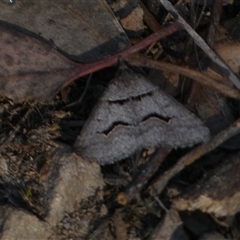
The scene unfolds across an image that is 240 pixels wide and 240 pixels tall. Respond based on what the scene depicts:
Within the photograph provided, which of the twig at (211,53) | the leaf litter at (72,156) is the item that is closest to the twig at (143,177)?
the leaf litter at (72,156)

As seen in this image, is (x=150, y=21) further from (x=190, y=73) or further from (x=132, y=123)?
(x=132, y=123)

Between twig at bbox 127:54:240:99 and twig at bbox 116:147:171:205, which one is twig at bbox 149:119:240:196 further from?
twig at bbox 127:54:240:99

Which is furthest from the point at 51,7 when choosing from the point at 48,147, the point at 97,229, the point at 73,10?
the point at 97,229

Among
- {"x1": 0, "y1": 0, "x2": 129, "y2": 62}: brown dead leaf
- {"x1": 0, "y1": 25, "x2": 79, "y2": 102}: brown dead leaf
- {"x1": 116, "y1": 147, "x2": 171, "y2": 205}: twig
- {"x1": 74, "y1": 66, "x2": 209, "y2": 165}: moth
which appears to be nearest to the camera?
{"x1": 116, "y1": 147, "x2": 171, "y2": 205}: twig

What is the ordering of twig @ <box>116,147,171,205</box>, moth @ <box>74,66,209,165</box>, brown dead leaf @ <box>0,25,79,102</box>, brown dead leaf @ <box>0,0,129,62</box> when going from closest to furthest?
twig @ <box>116,147,171,205</box>
moth @ <box>74,66,209,165</box>
brown dead leaf @ <box>0,25,79,102</box>
brown dead leaf @ <box>0,0,129,62</box>

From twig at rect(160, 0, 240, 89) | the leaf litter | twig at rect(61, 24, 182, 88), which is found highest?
twig at rect(160, 0, 240, 89)

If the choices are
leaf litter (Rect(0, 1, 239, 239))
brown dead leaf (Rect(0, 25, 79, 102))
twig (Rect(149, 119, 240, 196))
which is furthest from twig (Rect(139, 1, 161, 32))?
twig (Rect(149, 119, 240, 196))
